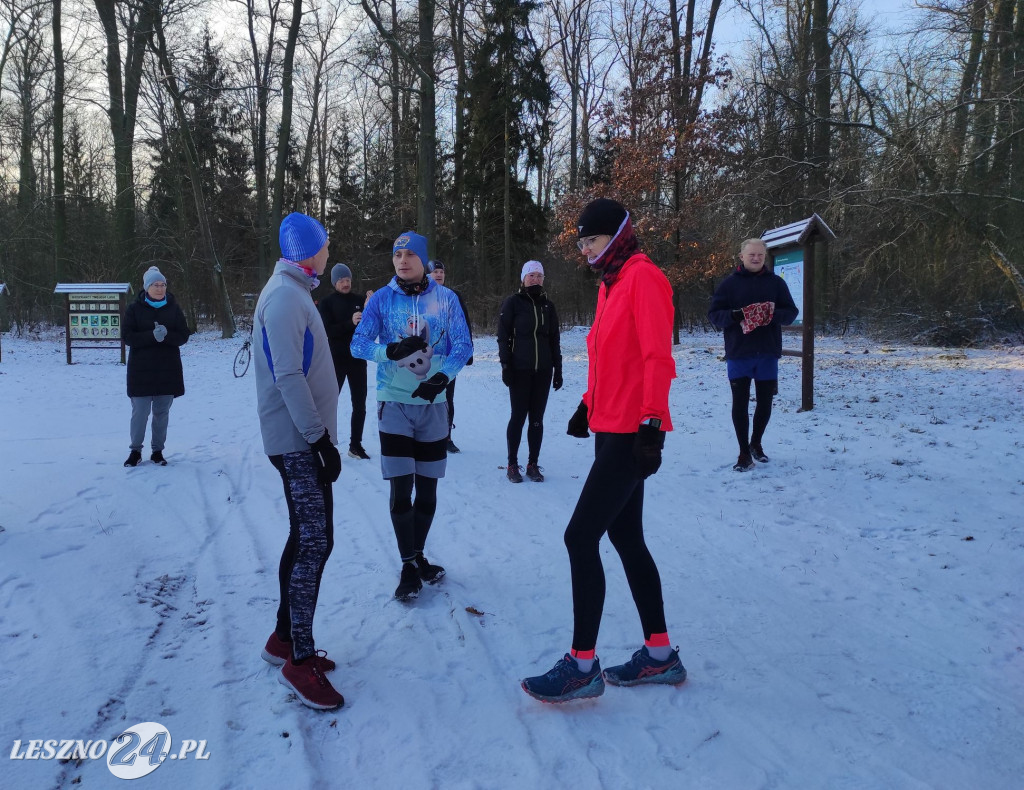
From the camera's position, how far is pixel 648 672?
2.89 metres

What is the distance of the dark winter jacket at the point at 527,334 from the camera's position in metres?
6.23

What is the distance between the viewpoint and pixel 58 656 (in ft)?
10.2

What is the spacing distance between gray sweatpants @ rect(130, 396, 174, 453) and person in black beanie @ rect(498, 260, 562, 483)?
3.45m

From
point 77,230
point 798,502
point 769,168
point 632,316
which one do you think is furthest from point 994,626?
point 77,230

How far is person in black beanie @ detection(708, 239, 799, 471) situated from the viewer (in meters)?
6.22

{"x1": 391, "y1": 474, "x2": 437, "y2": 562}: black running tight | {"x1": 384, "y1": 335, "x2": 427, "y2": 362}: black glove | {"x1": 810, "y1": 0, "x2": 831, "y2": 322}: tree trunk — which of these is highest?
{"x1": 810, "y1": 0, "x2": 831, "y2": 322}: tree trunk

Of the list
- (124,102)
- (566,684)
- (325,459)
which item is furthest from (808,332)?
(124,102)

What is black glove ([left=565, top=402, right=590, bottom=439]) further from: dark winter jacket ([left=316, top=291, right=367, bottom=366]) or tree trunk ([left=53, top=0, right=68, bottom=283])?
tree trunk ([left=53, top=0, right=68, bottom=283])

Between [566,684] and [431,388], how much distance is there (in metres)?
1.70

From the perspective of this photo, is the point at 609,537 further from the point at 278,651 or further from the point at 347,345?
the point at 347,345

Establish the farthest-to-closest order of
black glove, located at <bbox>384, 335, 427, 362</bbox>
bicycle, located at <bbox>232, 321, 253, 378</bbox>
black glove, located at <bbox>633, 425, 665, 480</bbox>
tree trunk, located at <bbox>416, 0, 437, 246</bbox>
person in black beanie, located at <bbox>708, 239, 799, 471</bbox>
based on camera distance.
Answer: tree trunk, located at <bbox>416, 0, 437, 246</bbox> < bicycle, located at <bbox>232, 321, 253, 378</bbox> < person in black beanie, located at <bbox>708, 239, 799, 471</bbox> < black glove, located at <bbox>384, 335, 427, 362</bbox> < black glove, located at <bbox>633, 425, 665, 480</bbox>

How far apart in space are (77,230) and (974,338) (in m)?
31.4

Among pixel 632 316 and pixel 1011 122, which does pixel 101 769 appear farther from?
pixel 1011 122

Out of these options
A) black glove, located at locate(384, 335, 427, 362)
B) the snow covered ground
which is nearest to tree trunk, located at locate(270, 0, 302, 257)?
the snow covered ground
